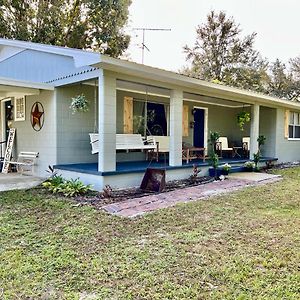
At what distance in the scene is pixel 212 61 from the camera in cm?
2469

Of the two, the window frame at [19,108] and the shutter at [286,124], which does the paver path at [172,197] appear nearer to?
the window frame at [19,108]

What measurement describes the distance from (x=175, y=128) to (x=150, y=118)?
7.07ft

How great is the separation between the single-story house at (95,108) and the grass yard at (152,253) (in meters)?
2.01

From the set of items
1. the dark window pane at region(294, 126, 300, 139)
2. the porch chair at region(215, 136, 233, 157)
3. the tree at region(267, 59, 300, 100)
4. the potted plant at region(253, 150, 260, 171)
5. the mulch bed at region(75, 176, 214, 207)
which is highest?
the tree at region(267, 59, 300, 100)

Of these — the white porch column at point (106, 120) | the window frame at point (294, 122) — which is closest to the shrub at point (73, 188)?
the white porch column at point (106, 120)

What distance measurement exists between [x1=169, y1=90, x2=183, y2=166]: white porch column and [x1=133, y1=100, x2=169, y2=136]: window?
1755 millimetres

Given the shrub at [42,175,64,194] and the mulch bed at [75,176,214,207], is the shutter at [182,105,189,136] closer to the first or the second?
the mulch bed at [75,176,214,207]

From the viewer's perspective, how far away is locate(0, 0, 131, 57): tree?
53.2 feet

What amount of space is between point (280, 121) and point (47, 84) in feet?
29.7

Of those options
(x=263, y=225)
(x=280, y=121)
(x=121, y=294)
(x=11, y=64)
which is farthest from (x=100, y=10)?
(x=121, y=294)

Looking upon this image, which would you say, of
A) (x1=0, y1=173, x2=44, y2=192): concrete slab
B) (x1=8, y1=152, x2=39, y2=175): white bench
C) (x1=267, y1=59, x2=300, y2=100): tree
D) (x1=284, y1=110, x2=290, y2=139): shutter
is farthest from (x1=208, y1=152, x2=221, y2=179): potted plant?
(x1=267, y1=59, x2=300, y2=100): tree

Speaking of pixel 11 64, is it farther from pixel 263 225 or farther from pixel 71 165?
pixel 263 225

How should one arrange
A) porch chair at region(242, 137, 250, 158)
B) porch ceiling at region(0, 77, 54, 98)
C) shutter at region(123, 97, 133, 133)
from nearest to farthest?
porch ceiling at region(0, 77, 54, 98)
shutter at region(123, 97, 133, 133)
porch chair at region(242, 137, 250, 158)

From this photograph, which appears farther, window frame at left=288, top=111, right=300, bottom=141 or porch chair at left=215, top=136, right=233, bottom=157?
window frame at left=288, top=111, right=300, bottom=141
